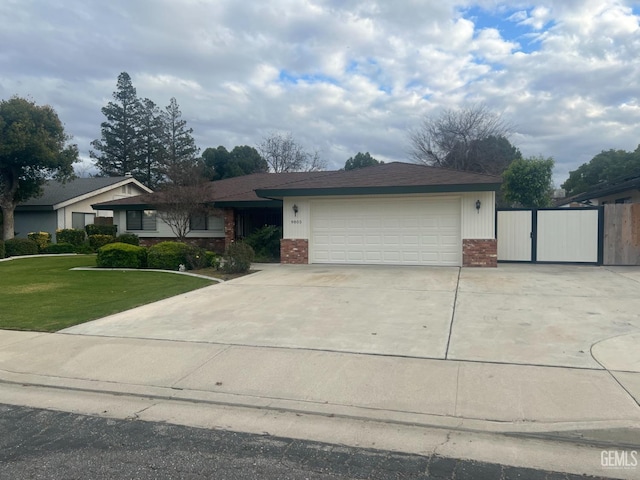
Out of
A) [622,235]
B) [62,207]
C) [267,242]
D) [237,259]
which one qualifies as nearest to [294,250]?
[267,242]

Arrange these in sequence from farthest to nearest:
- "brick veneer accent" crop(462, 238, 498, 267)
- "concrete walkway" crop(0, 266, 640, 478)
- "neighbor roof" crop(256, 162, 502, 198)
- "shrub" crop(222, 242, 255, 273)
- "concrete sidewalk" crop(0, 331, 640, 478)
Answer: "brick veneer accent" crop(462, 238, 498, 267) → "neighbor roof" crop(256, 162, 502, 198) → "shrub" crop(222, 242, 255, 273) → "concrete walkway" crop(0, 266, 640, 478) → "concrete sidewalk" crop(0, 331, 640, 478)

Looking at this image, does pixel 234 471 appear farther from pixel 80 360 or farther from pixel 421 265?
pixel 421 265

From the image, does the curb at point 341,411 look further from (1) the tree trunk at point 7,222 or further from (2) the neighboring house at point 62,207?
(2) the neighboring house at point 62,207

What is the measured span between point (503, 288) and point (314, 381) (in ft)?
23.2

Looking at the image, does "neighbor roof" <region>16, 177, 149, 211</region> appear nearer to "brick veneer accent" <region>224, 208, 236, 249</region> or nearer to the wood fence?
"brick veneer accent" <region>224, 208, 236, 249</region>

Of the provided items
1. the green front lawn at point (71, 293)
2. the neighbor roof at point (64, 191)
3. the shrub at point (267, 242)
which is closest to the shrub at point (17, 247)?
the neighbor roof at point (64, 191)

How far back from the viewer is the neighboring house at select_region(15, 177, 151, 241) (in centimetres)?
2881

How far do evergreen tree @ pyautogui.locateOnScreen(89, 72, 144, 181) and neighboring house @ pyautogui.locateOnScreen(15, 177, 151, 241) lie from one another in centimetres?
1948

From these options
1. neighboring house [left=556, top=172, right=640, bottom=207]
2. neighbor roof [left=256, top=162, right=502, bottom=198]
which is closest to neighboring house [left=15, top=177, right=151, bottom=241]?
neighbor roof [left=256, top=162, right=502, bottom=198]

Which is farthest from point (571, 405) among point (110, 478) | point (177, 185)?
point (177, 185)

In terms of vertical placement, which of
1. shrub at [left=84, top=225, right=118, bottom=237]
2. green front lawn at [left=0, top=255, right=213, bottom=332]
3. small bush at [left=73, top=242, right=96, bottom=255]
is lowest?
green front lawn at [left=0, top=255, right=213, bottom=332]

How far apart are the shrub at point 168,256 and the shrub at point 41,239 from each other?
12505mm

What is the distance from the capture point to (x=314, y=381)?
5555 millimetres

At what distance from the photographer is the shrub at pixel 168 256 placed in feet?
53.8
